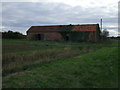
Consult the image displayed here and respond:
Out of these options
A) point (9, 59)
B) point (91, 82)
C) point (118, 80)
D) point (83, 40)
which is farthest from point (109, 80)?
point (83, 40)

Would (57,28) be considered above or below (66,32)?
above

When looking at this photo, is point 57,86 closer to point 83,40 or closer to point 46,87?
point 46,87

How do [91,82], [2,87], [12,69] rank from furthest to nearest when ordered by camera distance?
1. [12,69]
2. [91,82]
3. [2,87]

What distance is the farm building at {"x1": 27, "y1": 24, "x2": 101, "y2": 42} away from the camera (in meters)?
47.8

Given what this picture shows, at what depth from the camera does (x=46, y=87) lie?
5.41 meters

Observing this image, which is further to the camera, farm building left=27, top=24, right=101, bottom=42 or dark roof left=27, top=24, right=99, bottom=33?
dark roof left=27, top=24, right=99, bottom=33

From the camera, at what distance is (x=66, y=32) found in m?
50.6

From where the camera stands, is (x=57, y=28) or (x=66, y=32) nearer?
(x=66, y=32)

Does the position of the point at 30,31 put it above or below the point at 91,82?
above

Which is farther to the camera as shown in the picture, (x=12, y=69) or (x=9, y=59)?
(x=9, y=59)

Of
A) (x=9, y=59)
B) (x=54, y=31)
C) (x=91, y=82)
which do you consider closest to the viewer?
(x=91, y=82)

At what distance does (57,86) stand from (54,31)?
4712cm

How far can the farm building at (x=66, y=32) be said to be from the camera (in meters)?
47.8

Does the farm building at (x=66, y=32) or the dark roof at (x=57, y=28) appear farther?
the dark roof at (x=57, y=28)
